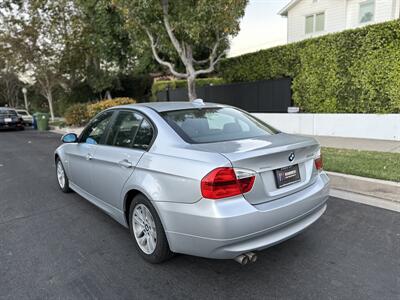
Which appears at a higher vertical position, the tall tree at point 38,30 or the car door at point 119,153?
the tall tree at point 38,30

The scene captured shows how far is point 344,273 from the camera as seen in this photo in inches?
109

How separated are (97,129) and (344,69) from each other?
25.6 ft

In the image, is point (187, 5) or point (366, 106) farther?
point (187, 5)

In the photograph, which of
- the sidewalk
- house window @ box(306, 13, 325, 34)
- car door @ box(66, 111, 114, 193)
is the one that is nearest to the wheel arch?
car door @ box(66, 111, 114, 193)

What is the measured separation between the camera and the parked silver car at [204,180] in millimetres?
2406

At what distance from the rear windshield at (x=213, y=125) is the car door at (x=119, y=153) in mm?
332

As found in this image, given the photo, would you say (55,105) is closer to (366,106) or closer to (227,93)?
(227,93)

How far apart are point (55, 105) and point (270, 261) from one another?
3084 cm

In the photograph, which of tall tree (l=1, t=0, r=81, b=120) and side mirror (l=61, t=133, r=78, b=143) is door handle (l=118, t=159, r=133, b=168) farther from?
tall tree (l=1, t=0, r=81, b=120)

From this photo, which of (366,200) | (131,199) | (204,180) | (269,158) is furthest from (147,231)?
(366,200)

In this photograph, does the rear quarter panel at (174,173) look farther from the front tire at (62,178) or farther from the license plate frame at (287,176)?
the front tire at (62,178)

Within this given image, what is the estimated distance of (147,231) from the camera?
9.95 ft

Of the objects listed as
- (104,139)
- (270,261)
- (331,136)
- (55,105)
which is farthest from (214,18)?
(55,105)

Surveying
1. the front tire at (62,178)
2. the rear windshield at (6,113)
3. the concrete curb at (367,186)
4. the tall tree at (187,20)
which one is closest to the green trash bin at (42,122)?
the rear windshield at (6,113)
